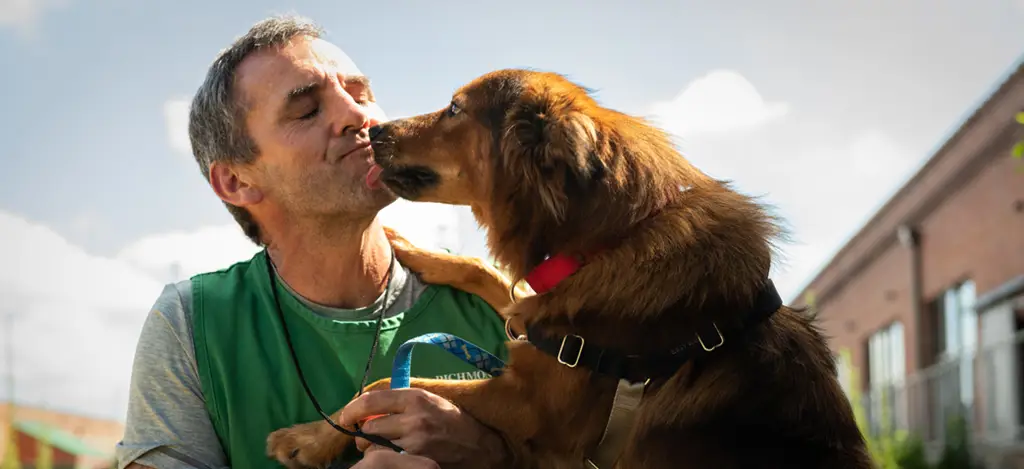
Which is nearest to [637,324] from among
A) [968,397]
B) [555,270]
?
[555,270]

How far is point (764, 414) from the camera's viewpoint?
2.50m

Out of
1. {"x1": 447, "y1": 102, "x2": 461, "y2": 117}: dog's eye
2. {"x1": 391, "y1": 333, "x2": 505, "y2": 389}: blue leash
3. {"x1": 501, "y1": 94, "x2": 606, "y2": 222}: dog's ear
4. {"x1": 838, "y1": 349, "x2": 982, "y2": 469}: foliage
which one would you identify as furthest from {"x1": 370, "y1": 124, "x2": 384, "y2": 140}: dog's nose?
{"x1": 838, "y1": 349, "x2": 982, "y2": 469}: foliage

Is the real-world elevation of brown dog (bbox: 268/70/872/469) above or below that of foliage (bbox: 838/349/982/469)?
below

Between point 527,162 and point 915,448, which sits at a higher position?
point 915,448

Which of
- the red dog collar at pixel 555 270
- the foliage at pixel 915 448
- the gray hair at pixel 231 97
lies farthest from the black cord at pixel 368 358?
the foliage at pixel 915 448

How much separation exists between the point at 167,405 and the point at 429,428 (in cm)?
89

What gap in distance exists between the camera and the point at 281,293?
3254 mm

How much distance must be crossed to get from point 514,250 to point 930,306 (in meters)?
20.4

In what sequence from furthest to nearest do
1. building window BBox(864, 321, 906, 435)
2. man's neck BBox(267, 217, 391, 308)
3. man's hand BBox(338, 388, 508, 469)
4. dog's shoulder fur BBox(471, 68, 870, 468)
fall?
1. building window BBox(864, 321, 906, 435)
2. man's neck BBox(267, 217, 391, 308)
3. man's hand BBox(338, 388, 508, 469)
4. dog's shoulder fur BBox(471, 68, 870, 468)

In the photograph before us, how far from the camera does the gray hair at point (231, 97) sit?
131 inches

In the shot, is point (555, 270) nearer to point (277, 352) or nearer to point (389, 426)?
point (389, 426)

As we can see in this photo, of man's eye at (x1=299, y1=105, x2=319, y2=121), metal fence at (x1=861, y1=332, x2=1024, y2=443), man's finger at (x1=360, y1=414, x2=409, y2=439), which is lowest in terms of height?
man's finger at (x1=360, y1=414, x2=409, y2=439)

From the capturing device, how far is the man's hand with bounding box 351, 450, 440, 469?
2568 mm

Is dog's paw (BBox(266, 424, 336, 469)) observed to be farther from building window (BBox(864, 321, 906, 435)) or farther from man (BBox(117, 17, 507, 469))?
building window (BBox(864, 321, 906, 435))
